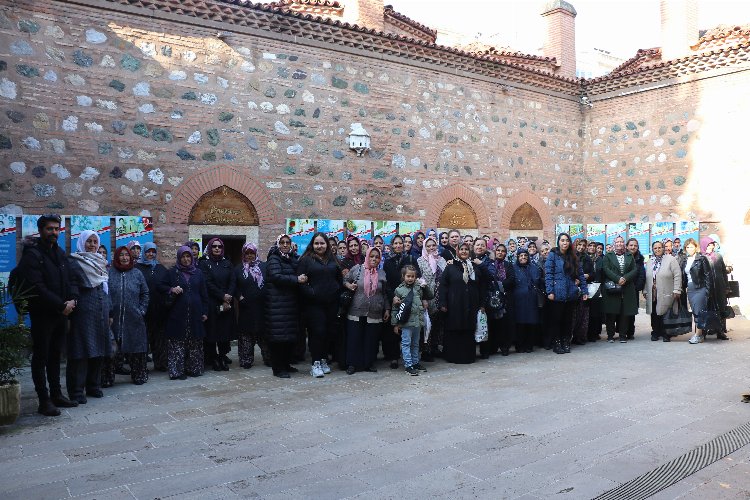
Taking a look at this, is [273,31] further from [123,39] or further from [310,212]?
[310,212]

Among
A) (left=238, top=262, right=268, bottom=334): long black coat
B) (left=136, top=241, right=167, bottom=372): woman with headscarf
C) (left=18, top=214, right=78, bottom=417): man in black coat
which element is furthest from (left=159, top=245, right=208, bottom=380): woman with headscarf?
(left=18, top=214, right=78, bottom=417): man in black coat

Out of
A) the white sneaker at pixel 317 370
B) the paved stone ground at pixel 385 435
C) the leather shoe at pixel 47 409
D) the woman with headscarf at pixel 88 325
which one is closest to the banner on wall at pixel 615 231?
the paved stone ground at pixel 385 435

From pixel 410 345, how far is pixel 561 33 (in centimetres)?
1296

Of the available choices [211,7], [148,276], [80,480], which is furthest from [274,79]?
[80,480]

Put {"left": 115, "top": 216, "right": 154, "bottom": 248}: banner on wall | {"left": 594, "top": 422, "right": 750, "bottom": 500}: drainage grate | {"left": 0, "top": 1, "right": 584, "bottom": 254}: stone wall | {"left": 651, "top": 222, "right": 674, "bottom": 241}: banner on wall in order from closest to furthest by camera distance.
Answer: {"left": 594, "top": 422, "right": 750, "bottom": 500}: drainage grate → {"left": 0, "top": 1, "right": 584, "bottom": 254}: stone wall → {"left": 115, "top": 216, "right": 154, "bottom": 248}: banner on wall → {"left": 651, "top": 222, "right": 674, "bottom": 241}: banner on wall

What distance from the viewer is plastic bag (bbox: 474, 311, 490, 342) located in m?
8.00

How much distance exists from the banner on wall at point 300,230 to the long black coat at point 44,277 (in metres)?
5.23

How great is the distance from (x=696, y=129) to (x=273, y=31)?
31.9 feet

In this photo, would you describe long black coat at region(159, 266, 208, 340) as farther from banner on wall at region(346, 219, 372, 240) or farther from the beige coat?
the beige coat

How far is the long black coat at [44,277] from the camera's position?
544cm

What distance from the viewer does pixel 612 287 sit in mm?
9625

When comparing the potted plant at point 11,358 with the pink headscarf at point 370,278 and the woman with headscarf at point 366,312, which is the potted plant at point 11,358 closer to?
the woman with headscarf at point 366,312

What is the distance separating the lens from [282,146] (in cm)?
1073

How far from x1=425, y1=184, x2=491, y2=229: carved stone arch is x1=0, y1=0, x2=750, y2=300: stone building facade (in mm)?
50
